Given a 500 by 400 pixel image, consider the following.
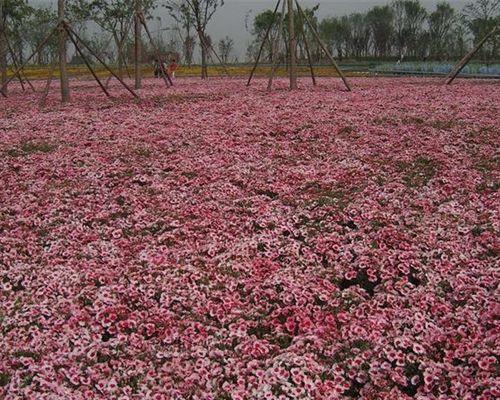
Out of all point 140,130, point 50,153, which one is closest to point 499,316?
point 50,153

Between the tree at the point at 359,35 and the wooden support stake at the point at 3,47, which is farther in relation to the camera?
the tree at the point at 359,35

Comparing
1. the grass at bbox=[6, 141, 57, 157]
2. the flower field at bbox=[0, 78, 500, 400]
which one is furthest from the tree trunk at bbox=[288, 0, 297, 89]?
the grass at bbox=[6, 141, 57, 157]

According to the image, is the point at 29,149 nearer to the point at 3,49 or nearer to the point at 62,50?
the point at 62,50

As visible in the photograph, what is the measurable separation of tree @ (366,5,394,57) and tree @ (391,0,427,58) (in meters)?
1.16

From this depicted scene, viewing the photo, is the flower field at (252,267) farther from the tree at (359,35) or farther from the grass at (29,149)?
the tree at (359,35)

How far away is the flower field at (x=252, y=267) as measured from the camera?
4.91 m

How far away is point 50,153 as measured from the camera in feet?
42.5

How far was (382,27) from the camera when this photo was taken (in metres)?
90.4

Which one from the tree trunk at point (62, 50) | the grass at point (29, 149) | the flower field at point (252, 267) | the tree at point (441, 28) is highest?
the tree at point (441, 28)

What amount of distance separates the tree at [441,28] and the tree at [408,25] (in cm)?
255

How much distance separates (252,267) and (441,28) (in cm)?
8812

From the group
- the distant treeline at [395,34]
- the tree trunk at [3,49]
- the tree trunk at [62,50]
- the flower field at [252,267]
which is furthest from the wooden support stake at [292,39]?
the distant treeline at [395,34]

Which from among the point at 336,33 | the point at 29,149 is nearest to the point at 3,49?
the point at 29,149

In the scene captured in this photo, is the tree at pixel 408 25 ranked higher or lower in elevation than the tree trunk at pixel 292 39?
higher
